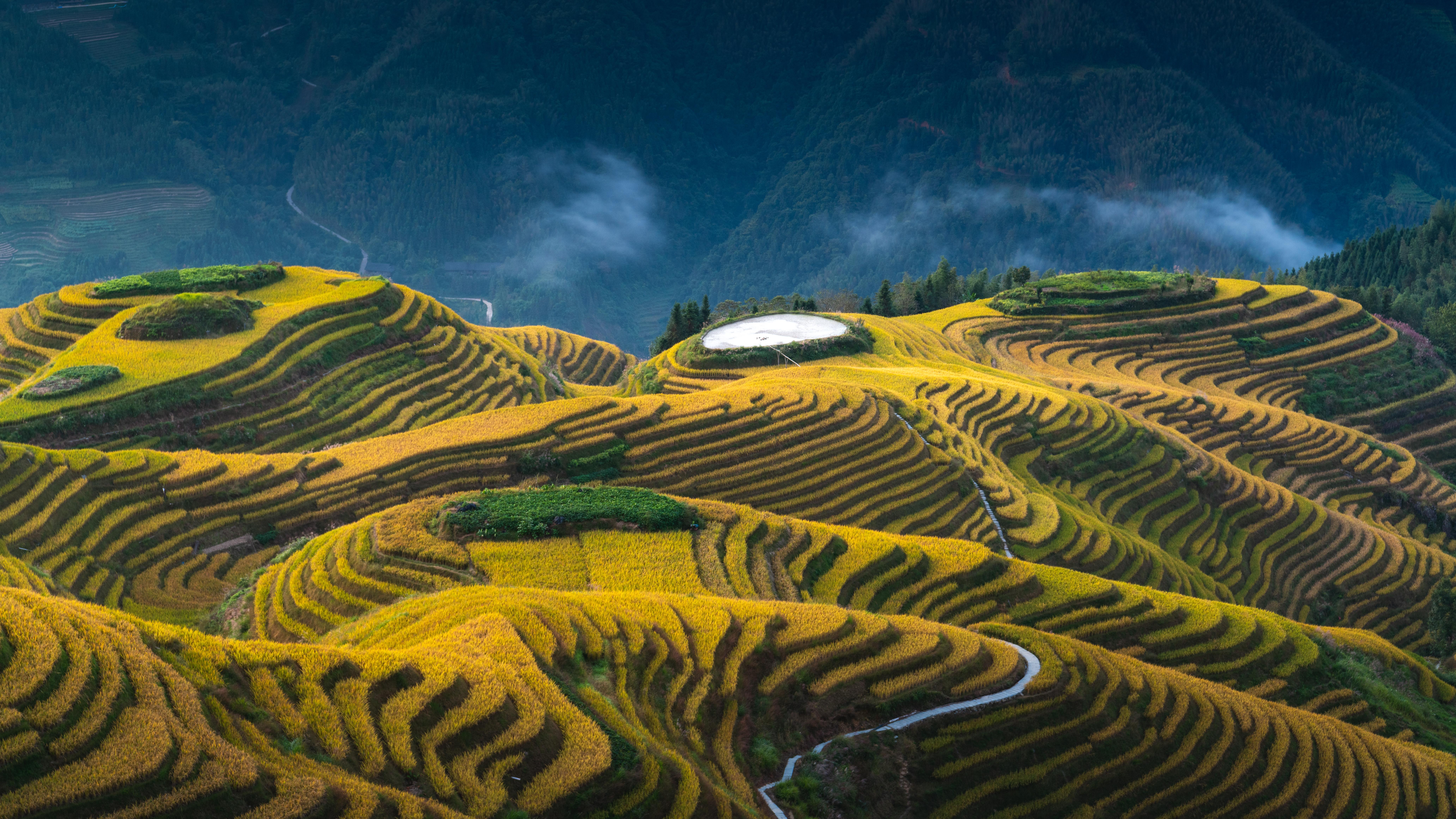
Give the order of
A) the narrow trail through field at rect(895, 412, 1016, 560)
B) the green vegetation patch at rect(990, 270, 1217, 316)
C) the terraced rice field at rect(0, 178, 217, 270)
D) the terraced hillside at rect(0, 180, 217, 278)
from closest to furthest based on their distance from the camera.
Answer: the narrow trail through field at rect(895, 412, 1016, 560) < the green vegetation patch at rect(990, 270, 1217, 316) < the terraced hillside at rect(0, 180, 217, 278) < the terraced rice field at rect(0, 178, 217, 270)

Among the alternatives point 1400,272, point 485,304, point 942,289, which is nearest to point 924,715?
point 942,289

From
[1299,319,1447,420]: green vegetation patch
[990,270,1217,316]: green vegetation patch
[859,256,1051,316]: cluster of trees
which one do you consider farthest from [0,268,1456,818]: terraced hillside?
[859,256,1051,316]: cluster of trees

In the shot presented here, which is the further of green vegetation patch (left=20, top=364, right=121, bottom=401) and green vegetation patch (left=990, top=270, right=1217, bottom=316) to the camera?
green vegetation patch (left=990, top=270, right=1217, bottom=316)

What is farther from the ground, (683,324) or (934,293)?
(934,293)

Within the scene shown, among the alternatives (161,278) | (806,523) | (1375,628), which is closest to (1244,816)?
(806,523)

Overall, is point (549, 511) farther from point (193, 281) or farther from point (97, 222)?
point (97, 222)

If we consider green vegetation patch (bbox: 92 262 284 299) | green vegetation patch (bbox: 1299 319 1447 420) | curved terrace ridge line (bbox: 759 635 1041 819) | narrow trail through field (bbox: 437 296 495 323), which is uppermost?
narrow trail through field (bbox: 437 296 495 323)

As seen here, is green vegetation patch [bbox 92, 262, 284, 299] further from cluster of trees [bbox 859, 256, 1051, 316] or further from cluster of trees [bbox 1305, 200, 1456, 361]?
cluster of trees [bbox 1305, 200, 1456, 361]
